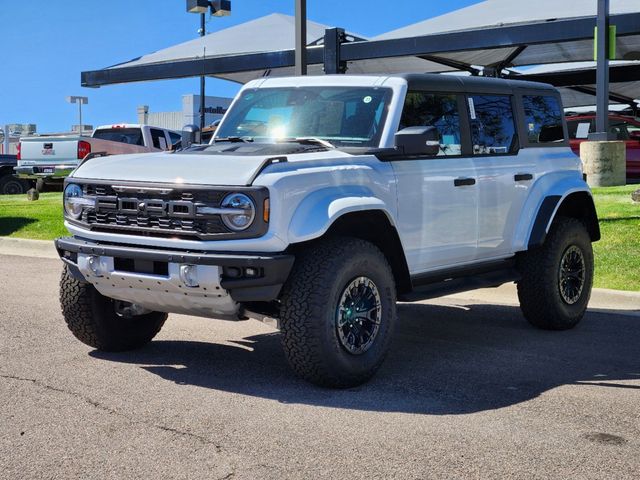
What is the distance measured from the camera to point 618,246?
36.0ft

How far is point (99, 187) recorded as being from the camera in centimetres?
598

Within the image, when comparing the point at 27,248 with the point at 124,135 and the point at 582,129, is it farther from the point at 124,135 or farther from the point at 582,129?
the point at 582,129

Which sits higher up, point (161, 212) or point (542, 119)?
point (542, 119)

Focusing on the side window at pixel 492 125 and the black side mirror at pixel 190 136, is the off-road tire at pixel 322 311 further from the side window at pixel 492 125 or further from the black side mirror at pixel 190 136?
the black side mirror at pixel 190 136

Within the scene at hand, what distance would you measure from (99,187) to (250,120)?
1536 mm

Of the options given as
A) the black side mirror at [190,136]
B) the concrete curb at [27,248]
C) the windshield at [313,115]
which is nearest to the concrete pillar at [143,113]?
the concrete curb at [27,248]

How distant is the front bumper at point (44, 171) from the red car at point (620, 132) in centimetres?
1168

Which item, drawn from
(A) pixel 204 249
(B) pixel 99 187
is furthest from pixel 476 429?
(B) pixel 99 187

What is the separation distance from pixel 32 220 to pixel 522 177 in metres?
10.7

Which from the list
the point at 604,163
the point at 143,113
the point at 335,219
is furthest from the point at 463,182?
the point at 143,113

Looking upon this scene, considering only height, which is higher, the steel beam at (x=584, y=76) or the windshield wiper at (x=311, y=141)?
the steel beam at (x=584, y=76)

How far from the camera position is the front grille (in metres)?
5.45

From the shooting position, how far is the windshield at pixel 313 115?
6508mm

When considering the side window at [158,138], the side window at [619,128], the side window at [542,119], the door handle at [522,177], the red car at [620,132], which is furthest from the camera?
the side window at [158,138]
